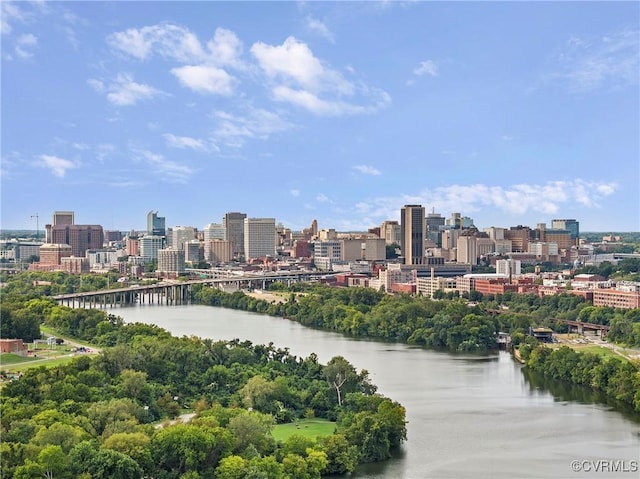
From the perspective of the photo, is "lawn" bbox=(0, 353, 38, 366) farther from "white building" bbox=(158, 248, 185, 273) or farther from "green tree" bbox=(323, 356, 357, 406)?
"white building" bbox=(158, 248, 185, 273)

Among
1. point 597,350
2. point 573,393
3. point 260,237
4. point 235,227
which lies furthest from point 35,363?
point 235,227

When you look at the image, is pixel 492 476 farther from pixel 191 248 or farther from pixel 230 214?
pixel 230 214

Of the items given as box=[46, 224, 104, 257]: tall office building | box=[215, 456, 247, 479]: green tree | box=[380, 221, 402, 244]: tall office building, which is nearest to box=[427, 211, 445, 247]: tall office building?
box=[380, 221, 402, 244]: tall office building

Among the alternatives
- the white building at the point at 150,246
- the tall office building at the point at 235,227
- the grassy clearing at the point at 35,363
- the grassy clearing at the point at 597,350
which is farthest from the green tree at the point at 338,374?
the tall office building at the point at 235,227

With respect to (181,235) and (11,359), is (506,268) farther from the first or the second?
(181,235)

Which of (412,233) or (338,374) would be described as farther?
(412,233)

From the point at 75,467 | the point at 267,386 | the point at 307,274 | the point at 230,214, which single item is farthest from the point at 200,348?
the point at 230,214
